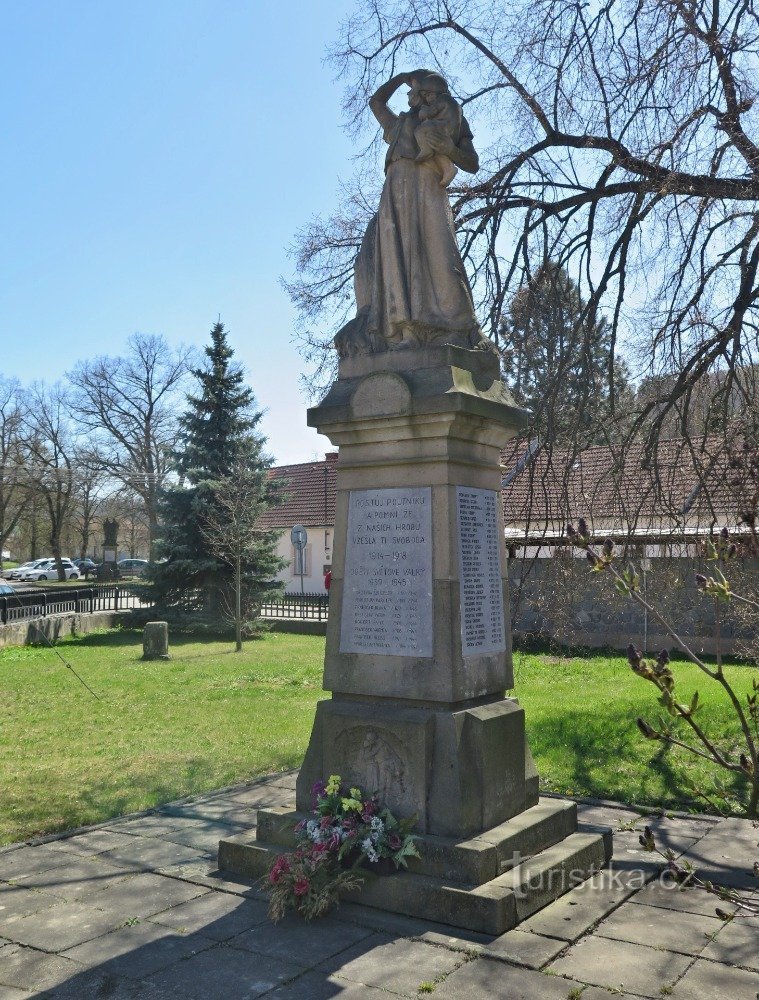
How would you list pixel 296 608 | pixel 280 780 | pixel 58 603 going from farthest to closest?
pixel 296 608 → pixel 58 603 → pixel 280 780

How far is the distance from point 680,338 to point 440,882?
5467 millimetres

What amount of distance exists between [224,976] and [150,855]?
207cm

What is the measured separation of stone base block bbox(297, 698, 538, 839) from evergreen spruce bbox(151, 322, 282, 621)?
16.7 m

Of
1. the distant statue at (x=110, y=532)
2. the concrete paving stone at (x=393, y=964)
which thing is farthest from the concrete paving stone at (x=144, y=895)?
the distant statue at (x=110, y=532)

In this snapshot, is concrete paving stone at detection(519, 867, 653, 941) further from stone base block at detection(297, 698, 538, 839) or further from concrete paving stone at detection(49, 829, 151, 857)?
concrete paving stone at detection(49, 829, 151, 857)

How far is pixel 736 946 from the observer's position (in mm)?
4500


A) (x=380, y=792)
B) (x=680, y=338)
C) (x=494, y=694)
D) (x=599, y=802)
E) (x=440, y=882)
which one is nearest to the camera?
(x=440, y=882)

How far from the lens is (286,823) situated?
5633 millimetres

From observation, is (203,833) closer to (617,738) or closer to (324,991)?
(324,991)

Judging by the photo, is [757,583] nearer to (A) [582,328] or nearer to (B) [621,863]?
(A) [582,328]

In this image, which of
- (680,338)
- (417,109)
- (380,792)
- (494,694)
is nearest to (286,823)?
(380,792)

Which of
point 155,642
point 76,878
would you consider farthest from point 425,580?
point 155,642

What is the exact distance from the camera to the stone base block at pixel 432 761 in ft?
17.2

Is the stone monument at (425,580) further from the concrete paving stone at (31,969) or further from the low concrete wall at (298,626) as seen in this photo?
the low concrete wall at (298,626)
